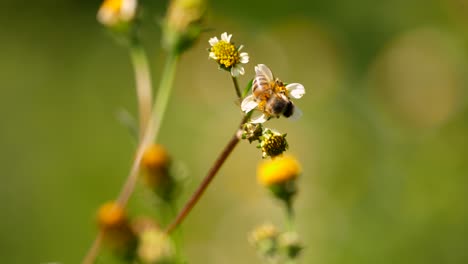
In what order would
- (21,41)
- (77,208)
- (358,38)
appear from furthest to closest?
1. (21,41)
2. (358,38)
3. (77,208)

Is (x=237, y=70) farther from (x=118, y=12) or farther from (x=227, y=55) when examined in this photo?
(x=118, y=12)

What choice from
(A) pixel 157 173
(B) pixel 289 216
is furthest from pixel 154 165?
(B) pixel 289 216

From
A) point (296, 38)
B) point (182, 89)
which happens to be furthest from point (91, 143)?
point (296, 38)

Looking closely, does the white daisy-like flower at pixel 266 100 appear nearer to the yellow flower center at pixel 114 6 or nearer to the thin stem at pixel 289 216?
the thin stem at pixel 289 216

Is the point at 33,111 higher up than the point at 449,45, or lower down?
lower down

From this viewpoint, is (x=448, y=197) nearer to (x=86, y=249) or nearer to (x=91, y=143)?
(x=86, y=249)

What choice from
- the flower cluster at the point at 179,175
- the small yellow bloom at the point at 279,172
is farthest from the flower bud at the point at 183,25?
the small yellow bloom at the point at 279,172
